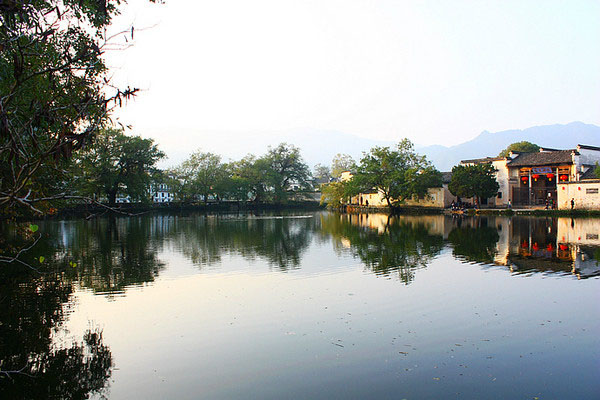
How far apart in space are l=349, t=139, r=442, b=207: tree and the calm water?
112 feet

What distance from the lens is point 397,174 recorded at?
5028 centimetres

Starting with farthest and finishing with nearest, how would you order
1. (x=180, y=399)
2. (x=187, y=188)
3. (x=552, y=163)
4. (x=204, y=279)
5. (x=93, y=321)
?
(x=187, y=188)
(x=552, y=163)
(x=204, y=279)
(x=93, y=321)
(x=180, y=399)

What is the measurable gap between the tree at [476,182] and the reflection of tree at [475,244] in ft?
64.4

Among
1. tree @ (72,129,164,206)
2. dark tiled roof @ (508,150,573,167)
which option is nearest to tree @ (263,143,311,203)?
tree @ (72,129,164,206)

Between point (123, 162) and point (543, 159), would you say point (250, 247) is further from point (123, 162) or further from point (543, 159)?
point (543, 159)

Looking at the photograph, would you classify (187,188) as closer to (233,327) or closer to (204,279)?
(204,279)

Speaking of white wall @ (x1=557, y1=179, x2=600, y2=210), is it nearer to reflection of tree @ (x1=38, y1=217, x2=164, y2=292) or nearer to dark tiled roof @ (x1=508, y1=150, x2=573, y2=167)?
dark tiled roof @ (x1=508, y1=150, x2=573, y2=167)

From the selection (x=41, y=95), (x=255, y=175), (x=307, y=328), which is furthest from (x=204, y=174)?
(x=307, y=328)

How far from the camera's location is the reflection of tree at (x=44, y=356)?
604 centimetres

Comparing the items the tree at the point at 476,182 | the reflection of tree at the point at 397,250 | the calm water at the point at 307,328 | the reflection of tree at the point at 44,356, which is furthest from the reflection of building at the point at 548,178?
the reflection of tree at the point at 44,356

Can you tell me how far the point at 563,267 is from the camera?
560 inches

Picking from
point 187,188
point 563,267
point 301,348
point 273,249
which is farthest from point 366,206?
point 301,348

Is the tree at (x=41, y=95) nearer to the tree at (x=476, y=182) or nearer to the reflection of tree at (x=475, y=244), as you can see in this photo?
the reflection of tree at (x=475, y=244)

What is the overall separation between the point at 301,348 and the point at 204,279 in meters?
6.73
